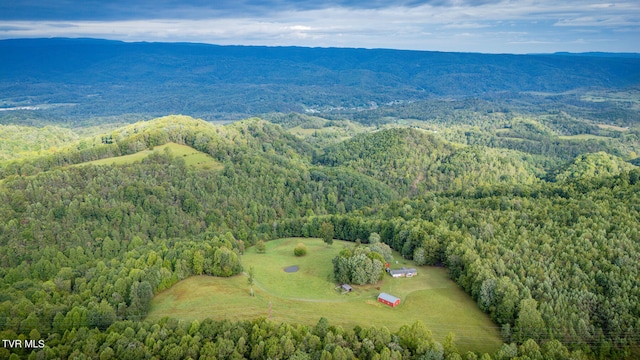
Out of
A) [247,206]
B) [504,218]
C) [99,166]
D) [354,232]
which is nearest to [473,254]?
[504,218]

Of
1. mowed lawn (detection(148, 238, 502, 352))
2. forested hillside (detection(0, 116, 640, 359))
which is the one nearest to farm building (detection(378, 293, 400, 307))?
mowed lawn (detection(148, 238, 502, 352))

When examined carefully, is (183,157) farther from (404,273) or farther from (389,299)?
(389,299)

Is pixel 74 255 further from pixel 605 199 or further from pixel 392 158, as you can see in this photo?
pixel 392 158

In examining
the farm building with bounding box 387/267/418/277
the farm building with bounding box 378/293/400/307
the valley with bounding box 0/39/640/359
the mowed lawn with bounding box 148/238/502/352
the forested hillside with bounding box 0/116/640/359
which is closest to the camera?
the forested hillside with bounding box 0/116/640/359

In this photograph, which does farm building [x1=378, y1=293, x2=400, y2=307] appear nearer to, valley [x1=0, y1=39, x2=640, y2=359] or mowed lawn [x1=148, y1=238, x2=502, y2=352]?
mowed lawn [x1=148, y1=238, x2=502, y2=352]

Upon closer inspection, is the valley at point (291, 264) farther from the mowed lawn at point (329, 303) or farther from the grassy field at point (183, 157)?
the grassy field at point (183, 157)

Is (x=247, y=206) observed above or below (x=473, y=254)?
below
